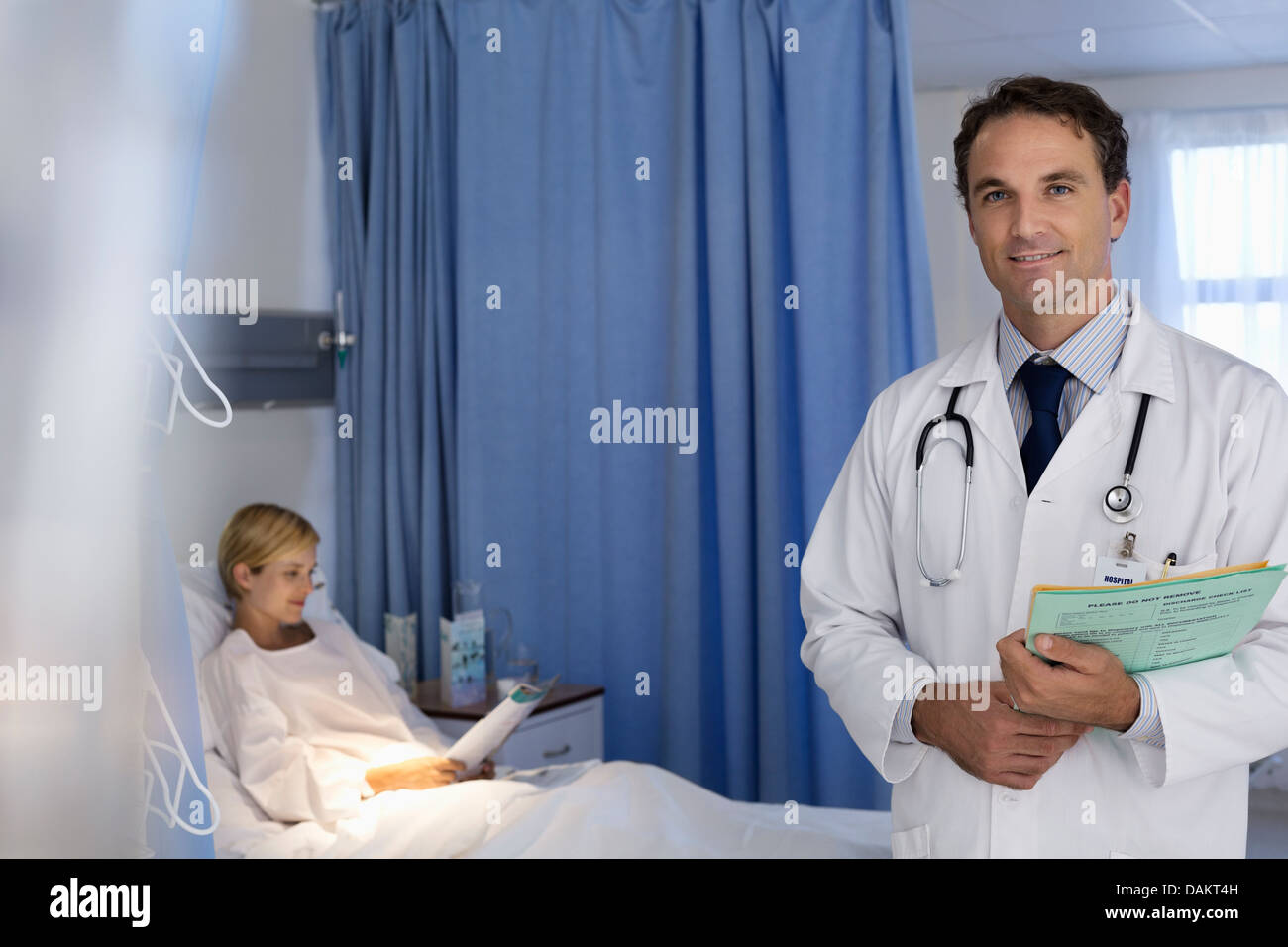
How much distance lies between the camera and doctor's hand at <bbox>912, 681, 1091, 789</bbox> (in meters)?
1.51

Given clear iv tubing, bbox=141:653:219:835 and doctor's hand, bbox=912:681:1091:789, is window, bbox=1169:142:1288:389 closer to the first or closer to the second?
doctor's hand, bbox=912:681:1091:789

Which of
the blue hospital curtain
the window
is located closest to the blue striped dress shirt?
the blue hospital curtain

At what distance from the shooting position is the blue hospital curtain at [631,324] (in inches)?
123

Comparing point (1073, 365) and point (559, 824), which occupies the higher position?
point (1073, 365)

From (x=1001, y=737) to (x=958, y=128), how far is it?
12.8ft

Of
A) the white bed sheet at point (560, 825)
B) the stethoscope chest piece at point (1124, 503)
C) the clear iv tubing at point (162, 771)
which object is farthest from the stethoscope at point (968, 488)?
the clear iv tubing at point (162, 771)

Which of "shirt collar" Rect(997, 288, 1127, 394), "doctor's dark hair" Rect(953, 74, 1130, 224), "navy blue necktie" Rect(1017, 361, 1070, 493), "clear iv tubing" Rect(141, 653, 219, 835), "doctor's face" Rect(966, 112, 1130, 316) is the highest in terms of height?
"doctor's dark hair" Rect(953, 74, 1130, 224)

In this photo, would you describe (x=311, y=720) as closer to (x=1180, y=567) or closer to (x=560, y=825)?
(x=560, y=825)

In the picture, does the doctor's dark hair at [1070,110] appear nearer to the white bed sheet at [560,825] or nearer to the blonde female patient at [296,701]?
the white bed sheet at [560,825]

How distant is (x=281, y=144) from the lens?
3.52 m

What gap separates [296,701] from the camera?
285 centimetres

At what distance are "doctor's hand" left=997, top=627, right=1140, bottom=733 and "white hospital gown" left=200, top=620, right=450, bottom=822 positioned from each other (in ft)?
5.25

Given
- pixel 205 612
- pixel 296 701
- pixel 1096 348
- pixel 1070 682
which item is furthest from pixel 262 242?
pixel 1070 682
